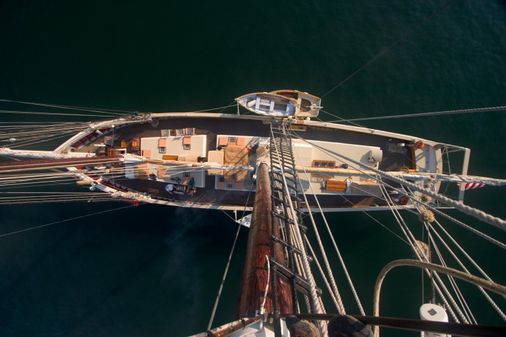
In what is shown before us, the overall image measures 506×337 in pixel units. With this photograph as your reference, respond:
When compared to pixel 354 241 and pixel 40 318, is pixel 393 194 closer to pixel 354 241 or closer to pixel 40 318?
pixel 354 241

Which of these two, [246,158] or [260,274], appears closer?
[260,274]

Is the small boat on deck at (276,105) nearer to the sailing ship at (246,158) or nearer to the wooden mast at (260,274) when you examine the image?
the sailing ship at (246,158)

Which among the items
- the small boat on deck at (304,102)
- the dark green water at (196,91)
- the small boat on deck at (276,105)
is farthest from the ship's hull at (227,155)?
the dark green water at (196,91)

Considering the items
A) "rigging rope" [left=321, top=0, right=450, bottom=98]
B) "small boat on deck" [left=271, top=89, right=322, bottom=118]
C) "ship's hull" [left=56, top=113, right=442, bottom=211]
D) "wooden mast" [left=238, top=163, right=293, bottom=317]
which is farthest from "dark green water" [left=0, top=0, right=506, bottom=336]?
"wooden mast" [left=238, top=163, right=293, bottom=317]

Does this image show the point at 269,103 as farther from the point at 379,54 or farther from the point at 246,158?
the point at 379,54

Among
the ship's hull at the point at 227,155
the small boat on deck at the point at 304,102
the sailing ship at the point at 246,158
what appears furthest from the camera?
the small boat on deck at the point at 304,102

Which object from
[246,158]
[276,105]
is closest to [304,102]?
[276,105]

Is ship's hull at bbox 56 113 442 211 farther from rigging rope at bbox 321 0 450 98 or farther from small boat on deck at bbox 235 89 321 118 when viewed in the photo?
rigging rope at bbox 321 0 450 98

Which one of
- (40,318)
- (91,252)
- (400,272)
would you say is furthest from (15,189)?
(400,272)
